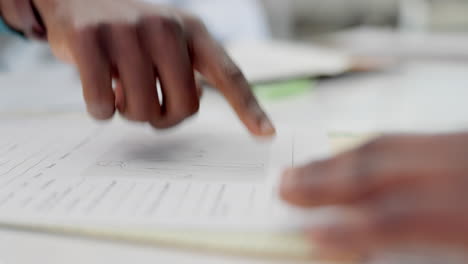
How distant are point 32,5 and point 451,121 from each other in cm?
50

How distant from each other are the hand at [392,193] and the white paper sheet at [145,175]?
0.09ft

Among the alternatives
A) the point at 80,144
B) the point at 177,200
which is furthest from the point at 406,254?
the point at 80,144

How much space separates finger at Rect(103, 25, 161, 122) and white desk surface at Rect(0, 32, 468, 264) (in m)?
0.15

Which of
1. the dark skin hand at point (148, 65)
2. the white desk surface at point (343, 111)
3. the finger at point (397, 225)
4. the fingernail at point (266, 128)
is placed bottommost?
the white desk surface at point (343, 111)

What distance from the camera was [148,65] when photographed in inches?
14.1

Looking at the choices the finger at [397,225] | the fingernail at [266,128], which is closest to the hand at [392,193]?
the finger at [397,225]

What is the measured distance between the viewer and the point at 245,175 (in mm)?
313

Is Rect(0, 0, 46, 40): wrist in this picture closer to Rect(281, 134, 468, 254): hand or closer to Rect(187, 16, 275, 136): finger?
Rect(187, 16, 275, 136): finger

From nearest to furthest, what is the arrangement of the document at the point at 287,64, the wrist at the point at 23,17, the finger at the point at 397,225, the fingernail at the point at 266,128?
1. the finger at the point at 397,225
2. the fingernail at the point at 266,128
3. the wrist at the point at 23,17
4. the document at the point at 287,64

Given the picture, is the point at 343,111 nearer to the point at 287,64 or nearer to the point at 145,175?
the point at 287,64

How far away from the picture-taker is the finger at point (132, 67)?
0.35m

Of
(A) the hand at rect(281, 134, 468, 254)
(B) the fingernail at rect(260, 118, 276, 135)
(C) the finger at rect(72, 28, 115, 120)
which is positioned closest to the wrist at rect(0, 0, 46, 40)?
(C) the finger at rect(72, 28, 115, 120)

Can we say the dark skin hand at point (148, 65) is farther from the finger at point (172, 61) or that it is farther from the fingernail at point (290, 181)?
the fingernail at point (290, 181)

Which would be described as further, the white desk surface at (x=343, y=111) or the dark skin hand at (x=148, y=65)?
the dark skin hand at (x=148, y=65)
